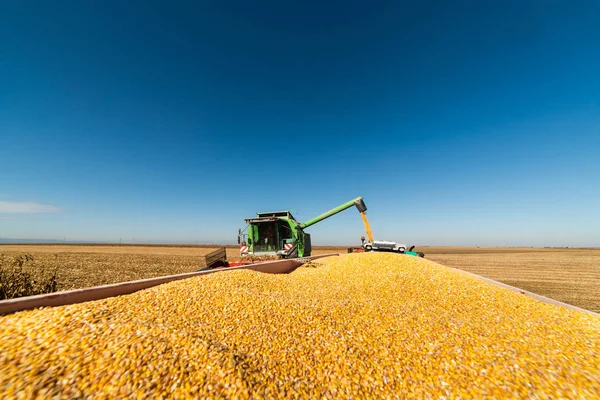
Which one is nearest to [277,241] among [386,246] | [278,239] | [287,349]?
[278,239]

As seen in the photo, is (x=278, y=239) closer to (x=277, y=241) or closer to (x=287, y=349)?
(x=277, y=241)

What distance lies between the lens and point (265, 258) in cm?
1077

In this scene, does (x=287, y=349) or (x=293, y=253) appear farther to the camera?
(x=293, y=253)

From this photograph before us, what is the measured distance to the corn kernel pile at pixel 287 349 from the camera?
202cm

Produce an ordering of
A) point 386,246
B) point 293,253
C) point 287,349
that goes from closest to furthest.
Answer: point 287,349
point 293,253
point 386,246

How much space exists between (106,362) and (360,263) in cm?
615

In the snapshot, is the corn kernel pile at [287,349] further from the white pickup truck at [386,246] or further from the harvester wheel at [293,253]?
the white pickup truck at [386,246]

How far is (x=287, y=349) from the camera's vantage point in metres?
2.68

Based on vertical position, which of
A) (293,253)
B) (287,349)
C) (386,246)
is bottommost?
(287,349)

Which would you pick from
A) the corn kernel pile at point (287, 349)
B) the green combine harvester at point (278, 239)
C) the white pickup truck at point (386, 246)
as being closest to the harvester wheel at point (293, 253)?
the green combine harvester at point (278, 239)

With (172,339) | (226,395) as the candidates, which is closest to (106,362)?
(172,339)

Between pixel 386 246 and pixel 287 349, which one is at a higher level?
pixel 386 246

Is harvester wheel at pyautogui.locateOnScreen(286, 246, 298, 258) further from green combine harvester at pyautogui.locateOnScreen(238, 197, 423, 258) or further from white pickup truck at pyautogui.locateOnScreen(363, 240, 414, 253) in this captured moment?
white pickup truck at pyautogui.locateOnScreen(363, 240, 414, 253)

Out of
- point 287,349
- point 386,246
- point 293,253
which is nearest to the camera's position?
point 287,349
